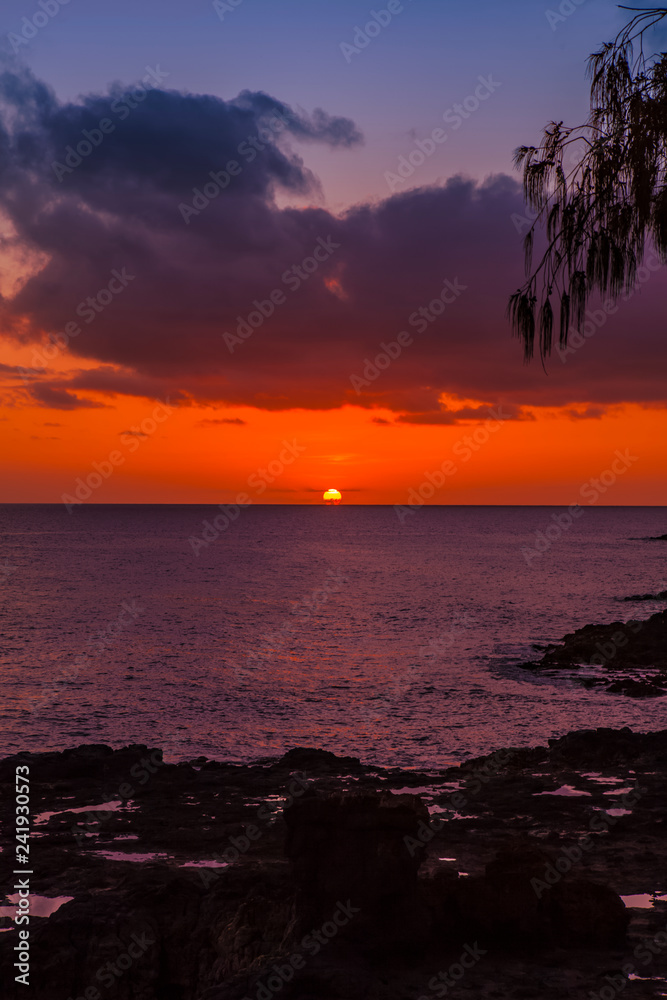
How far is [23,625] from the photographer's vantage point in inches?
2056

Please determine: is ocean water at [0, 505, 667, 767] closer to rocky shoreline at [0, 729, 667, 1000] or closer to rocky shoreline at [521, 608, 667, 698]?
rocky shoreline at [521, 608, 667, 698]

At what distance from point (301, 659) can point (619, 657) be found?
1651 centimetres

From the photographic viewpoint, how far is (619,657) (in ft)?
132

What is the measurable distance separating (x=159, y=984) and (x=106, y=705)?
22034mm

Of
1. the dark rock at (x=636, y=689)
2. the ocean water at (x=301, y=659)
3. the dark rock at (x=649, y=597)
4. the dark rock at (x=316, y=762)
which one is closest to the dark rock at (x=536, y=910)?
the dark rock at (x=316, y=762)

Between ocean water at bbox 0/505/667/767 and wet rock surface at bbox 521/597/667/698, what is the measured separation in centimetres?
159

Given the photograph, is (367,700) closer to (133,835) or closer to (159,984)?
(133,835)

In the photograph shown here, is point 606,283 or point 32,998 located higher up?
point 606,283

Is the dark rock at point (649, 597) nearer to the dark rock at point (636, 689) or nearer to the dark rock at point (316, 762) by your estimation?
the dark rock at point (636, 689)

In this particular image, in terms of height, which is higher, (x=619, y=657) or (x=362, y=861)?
(x=362, y=861)

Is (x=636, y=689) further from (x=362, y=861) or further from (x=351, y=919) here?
(x=351, y=919)

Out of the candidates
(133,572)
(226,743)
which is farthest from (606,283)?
(133,572)

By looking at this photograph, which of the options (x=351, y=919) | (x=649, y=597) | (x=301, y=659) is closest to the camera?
(x=351, y=919)

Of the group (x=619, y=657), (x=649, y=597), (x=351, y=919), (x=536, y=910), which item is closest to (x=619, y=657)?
(x=619, y=657)
